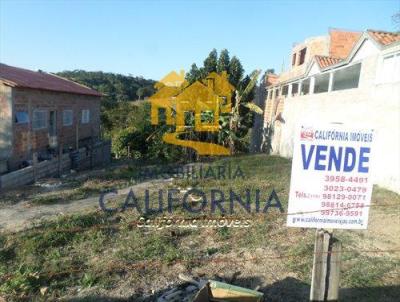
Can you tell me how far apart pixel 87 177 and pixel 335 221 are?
1298 centimetres

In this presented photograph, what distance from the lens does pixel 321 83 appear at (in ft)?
60.6

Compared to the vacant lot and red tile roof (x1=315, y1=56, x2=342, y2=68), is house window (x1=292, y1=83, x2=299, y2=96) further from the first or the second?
the vacant lot

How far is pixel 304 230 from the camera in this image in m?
8.06

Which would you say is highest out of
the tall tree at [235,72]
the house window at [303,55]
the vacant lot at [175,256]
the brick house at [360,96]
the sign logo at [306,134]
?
the house window at [303,55]

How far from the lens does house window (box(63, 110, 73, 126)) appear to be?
768 inches

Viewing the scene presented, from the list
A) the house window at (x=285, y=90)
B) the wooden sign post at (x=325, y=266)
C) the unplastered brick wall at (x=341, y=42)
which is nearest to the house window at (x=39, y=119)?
the house window at (x=285, y=90)

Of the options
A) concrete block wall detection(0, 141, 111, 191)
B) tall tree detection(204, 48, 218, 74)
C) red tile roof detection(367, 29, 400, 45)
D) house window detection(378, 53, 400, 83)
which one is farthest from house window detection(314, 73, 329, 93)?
concrete block wall detection(0, 141, 111, 191)

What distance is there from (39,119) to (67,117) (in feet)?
11.5

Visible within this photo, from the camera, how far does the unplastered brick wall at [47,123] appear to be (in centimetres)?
1472

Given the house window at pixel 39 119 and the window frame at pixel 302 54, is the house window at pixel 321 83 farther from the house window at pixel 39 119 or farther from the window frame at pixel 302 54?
the house window at pixel 39 119

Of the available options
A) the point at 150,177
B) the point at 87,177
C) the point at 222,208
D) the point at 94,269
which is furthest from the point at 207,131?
the point at 94,269

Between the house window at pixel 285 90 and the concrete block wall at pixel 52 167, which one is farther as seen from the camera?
the house window at pixel 285 90

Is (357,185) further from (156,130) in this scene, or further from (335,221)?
(156,130)

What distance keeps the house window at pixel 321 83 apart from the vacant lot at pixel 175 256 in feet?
29.3
